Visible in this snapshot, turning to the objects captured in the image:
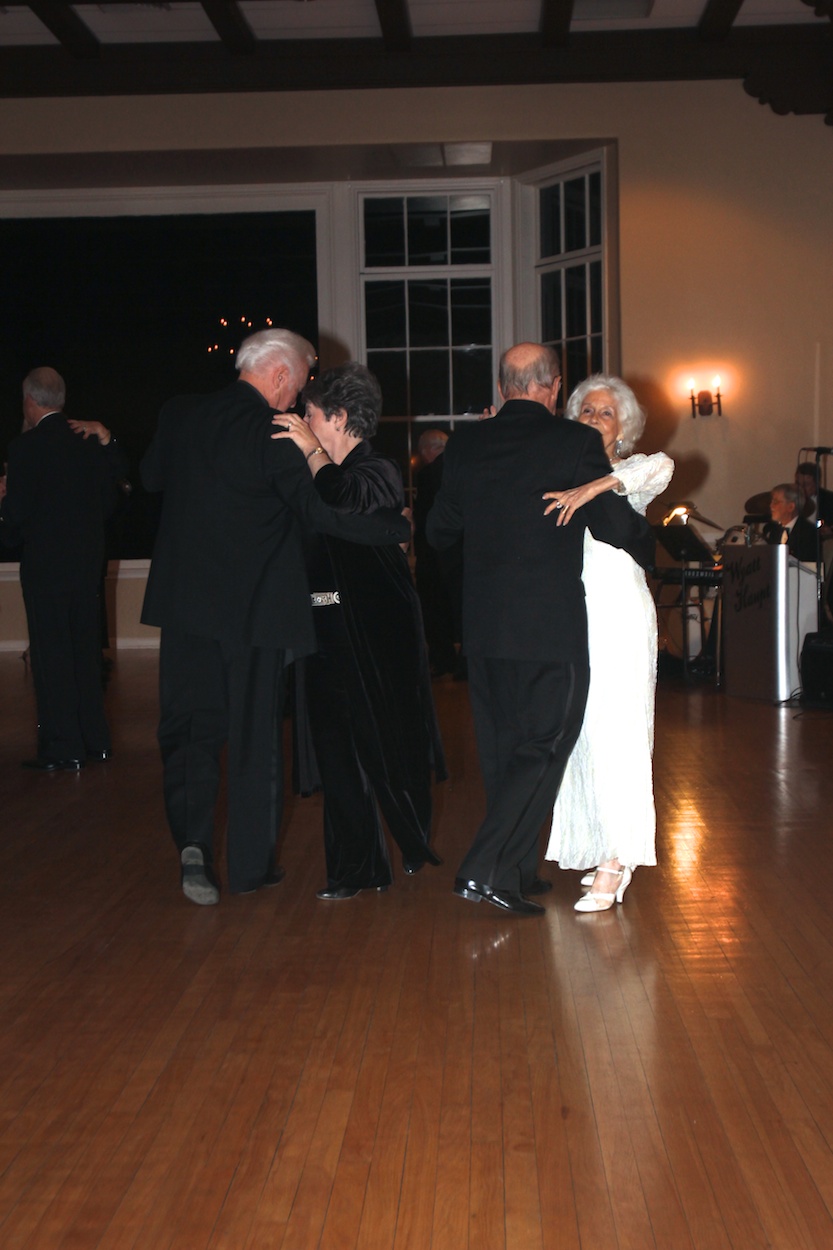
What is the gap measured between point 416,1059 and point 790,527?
5909 millimetres

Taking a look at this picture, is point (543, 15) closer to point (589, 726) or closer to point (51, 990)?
point (589, 726)

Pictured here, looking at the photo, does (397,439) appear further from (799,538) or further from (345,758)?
(345,758)

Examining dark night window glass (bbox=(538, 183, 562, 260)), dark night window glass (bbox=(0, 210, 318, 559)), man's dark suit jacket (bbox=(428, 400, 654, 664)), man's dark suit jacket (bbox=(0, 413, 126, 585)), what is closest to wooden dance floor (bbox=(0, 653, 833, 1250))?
man's dark suit jacket (bbox=(428, 400, 654, 664))

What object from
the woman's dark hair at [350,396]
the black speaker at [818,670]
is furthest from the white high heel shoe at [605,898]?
the black speaker at [818,670]

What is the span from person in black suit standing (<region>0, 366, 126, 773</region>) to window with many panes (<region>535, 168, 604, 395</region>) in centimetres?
579

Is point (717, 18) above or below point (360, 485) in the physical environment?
above

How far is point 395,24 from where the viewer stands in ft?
30.5

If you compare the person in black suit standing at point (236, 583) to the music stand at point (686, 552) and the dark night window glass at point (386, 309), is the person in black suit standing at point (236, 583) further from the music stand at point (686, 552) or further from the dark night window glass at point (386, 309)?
the dark night window glass at point (386, 309)

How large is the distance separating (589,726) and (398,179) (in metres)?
8.57

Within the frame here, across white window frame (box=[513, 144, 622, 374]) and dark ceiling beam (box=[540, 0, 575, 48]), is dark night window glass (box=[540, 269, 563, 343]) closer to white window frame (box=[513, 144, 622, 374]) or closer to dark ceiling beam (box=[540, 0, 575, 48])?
white window frame (box=[513, 144, 622, 374])

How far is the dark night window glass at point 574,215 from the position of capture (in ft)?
34.5

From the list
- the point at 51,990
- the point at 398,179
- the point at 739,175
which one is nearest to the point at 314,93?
the point at 398,179

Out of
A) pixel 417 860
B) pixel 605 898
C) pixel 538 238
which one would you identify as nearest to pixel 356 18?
pixel 538 238

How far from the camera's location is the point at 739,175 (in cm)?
987
